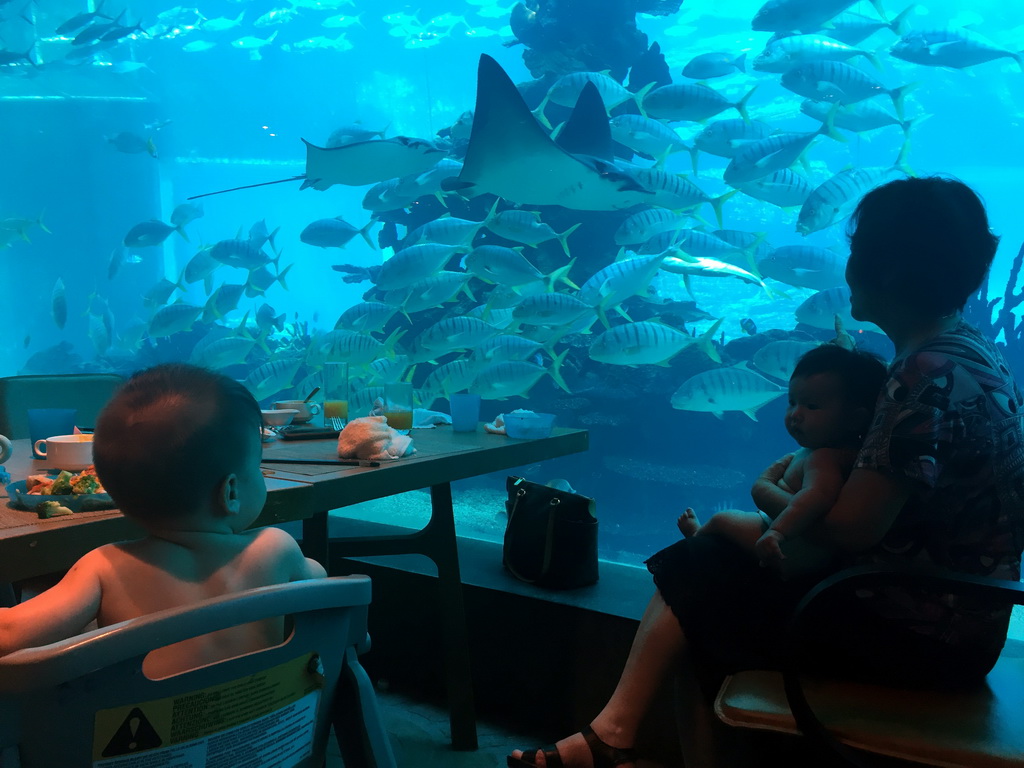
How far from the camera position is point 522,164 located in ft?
15.6

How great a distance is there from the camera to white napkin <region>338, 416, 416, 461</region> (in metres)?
1.52

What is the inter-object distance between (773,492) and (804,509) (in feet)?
0.48

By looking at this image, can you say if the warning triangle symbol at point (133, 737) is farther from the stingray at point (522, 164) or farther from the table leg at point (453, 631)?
the stingray at point (522, 164)

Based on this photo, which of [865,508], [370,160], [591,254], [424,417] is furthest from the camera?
[591,254]

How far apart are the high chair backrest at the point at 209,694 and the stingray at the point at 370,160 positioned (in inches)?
195

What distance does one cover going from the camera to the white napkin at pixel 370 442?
152 cm

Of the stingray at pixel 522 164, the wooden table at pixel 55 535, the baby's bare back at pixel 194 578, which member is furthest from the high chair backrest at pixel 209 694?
the stingray at pixel 522 164

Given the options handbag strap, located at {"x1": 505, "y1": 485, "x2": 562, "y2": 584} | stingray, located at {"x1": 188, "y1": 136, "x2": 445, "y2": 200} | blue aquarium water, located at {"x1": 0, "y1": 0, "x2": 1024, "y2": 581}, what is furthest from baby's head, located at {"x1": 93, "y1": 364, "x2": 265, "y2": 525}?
stingray, located at {"x1": 188, "y1": 136, "x2": 445, "y2": 200}

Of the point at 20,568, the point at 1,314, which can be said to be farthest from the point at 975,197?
the point at 1,314

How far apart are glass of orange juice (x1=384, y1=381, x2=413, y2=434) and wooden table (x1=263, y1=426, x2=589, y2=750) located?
57 millimetres

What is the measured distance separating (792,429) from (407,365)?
5.76 metres

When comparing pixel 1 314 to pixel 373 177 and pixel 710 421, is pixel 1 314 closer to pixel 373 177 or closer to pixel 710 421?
pixel 373 177

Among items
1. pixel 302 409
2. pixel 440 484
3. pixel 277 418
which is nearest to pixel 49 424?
pixel 277 418

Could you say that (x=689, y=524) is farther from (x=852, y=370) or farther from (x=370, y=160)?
(x=370, y=160)
